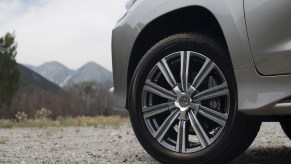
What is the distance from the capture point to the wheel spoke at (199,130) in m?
2.85

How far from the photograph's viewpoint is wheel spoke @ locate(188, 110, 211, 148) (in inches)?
→ 112

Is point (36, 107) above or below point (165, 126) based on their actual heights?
above

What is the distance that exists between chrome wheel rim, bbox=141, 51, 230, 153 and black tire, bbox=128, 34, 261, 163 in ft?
0.10

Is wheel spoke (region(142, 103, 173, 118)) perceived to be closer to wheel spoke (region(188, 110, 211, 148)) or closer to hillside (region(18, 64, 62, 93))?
wheel spoke (region(188, 110, 211, 148))

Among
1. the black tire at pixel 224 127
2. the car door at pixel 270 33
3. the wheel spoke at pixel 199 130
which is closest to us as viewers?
the car door at pixel 270 33

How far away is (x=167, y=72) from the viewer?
3.04m

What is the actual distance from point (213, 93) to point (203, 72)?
0.48 feet

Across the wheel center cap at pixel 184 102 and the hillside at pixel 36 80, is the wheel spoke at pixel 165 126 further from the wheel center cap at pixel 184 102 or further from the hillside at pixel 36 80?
the hillside at pixel 36 80

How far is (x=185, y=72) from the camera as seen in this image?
295 centimetres

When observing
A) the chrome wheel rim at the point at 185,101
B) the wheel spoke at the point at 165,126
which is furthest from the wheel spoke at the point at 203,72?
the wheel spoke at the point at 165,126

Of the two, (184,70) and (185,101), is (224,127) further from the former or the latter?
(184,70)

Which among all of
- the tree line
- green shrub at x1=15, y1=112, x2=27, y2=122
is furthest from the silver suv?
the tree line

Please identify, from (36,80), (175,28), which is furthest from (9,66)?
(36,80)

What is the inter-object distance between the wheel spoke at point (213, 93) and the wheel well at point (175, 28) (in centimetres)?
29
